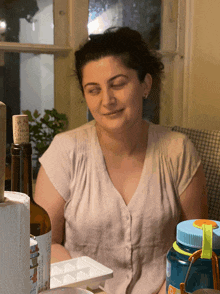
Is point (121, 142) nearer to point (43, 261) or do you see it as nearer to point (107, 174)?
point (107, 174)

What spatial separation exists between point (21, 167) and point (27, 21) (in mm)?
1708

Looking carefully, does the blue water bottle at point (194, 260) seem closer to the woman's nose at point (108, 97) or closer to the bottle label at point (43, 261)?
the bottle label at point (43, 261)

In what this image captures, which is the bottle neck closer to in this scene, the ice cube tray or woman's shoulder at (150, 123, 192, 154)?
the ice cube tray

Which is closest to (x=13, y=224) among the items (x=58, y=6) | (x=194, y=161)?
(x=194, y=161)

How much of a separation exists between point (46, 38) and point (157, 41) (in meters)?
0.83

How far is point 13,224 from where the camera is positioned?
27cm

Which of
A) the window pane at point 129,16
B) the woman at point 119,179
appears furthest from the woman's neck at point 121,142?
the window pane at point 129,16

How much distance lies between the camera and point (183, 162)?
138 centimetres

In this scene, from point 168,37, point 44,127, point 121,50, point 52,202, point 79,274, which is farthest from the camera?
point 168,37

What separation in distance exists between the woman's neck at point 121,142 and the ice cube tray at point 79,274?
0.70 metres

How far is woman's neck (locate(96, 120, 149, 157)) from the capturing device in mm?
1355

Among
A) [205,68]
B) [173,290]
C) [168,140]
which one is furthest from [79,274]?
[205,68]

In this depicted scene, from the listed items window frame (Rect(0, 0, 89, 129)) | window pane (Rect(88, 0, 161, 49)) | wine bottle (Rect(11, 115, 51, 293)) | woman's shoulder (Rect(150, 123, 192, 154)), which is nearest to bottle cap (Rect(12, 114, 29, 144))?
wine bottle (Rect(11, 115, 51, 293))

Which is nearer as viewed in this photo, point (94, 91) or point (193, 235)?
point (193, 235)
